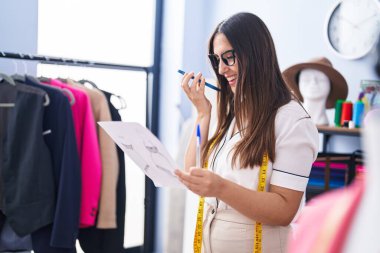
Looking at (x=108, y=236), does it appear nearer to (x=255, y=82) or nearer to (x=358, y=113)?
(x=255, y=82)

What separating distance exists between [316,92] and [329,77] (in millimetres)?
116

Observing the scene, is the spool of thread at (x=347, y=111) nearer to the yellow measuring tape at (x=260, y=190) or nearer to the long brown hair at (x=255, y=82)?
the long brown hair at (x=255, y=82)

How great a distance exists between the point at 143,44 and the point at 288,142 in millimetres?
2249

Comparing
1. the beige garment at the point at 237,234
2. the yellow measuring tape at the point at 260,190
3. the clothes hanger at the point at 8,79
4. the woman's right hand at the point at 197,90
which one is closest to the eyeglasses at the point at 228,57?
the woman's right hand at the point at 197,90

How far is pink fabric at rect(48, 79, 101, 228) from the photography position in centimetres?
177

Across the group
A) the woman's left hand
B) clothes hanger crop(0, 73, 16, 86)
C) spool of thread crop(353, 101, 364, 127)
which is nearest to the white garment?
the woman's left hand

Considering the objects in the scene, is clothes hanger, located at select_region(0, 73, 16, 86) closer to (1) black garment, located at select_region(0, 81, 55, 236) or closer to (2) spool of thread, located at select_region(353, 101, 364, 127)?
(1) black garment, located at select_region(0, 81, 55, 236)

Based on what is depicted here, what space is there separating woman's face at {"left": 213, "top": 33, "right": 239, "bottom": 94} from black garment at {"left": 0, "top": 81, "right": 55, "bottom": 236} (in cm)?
75

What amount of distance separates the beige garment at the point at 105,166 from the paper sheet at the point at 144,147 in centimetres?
63

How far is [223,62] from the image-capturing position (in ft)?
4.34

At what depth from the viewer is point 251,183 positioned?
1236 mm

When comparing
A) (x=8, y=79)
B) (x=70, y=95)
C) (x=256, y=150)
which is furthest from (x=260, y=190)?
(x=8, y=79)

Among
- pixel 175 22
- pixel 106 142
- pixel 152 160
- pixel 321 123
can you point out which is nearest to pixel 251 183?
pixel 152 160

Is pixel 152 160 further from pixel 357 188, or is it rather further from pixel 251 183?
pixel 357 188
